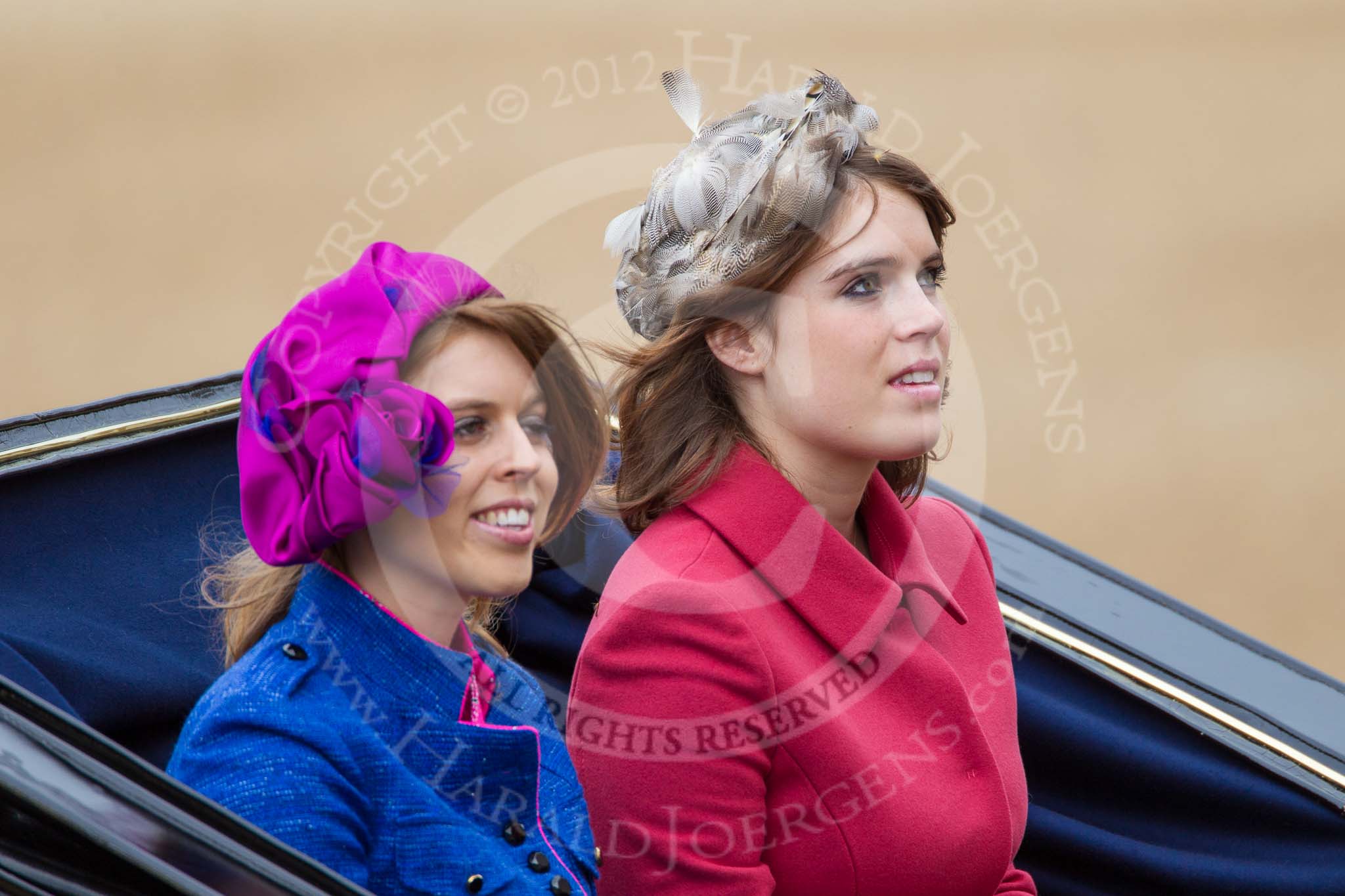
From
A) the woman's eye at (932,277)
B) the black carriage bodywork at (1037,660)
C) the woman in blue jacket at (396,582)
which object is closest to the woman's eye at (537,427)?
the woman in blue jacket at (396,582)

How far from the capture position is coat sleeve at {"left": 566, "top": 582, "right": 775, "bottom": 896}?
1613 mm

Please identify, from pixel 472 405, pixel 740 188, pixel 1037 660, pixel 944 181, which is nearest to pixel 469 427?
pixel 472 405

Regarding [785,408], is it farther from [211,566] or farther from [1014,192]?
[1014,192]

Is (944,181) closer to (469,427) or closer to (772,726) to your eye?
(772,726)

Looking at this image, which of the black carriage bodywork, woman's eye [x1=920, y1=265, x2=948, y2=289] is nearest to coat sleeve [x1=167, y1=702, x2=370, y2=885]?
the black carriage bodywork

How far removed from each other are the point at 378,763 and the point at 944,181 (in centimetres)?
373

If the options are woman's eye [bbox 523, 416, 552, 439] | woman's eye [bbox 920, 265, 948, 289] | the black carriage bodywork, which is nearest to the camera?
woman's eye [bbox 523, 416, 552, 439]

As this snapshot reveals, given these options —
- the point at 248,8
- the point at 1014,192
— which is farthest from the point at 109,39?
the point at 1014,192

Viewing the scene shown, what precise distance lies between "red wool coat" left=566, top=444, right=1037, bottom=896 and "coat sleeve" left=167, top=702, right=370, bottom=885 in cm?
36

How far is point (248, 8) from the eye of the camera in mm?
12125

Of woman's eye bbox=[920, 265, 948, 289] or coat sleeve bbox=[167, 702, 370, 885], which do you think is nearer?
coat sleeve bbox=[167, 702, 370, 885]

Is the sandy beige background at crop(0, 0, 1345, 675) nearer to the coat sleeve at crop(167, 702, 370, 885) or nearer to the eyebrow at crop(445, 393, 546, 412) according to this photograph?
the eyebrow at crop(445, 393, 546, 412)

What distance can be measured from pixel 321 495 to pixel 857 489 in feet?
2.43

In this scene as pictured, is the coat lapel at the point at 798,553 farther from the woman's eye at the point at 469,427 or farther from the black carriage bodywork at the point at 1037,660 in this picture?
the black carriage bodywork at the point at 1037,660
